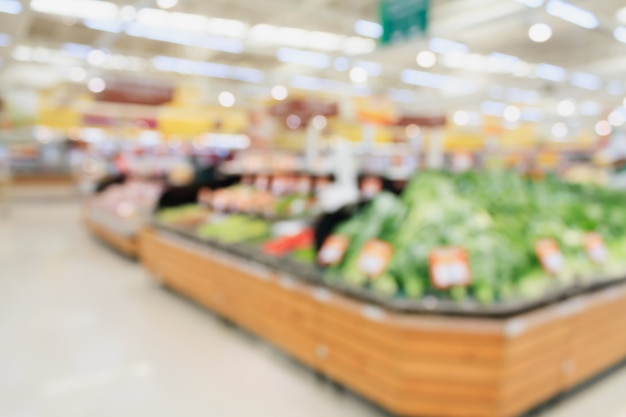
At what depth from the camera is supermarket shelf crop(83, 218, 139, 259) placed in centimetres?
693

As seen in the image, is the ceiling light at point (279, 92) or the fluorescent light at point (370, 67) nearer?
the fluorescent light at point (370, 67)

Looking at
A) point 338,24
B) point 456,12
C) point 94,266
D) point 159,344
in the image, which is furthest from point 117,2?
point 159,344

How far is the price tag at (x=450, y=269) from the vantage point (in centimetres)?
267

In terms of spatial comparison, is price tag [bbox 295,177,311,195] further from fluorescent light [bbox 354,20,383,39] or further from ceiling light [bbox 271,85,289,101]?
ceiling light [bbox 271,85,289,101]

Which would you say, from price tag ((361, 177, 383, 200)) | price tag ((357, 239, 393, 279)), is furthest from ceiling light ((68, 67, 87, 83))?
price tag ((357, 239, 393, 279))

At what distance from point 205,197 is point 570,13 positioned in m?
6.60

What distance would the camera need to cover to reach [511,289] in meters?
2.77

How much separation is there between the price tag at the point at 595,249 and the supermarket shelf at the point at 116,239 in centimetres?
582

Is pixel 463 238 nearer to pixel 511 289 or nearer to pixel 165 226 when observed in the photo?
pixel 511 289

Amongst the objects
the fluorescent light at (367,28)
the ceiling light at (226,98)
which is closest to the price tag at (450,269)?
the fluorescent light at (367,28)

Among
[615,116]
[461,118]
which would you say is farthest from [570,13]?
[461,118]

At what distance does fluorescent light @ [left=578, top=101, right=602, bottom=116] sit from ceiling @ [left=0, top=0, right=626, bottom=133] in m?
0.10

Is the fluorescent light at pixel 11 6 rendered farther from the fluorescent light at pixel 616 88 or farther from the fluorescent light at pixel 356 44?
the fluorescent light at pixel 616 88

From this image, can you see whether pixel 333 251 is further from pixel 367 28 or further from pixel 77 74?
pixel 77 74
